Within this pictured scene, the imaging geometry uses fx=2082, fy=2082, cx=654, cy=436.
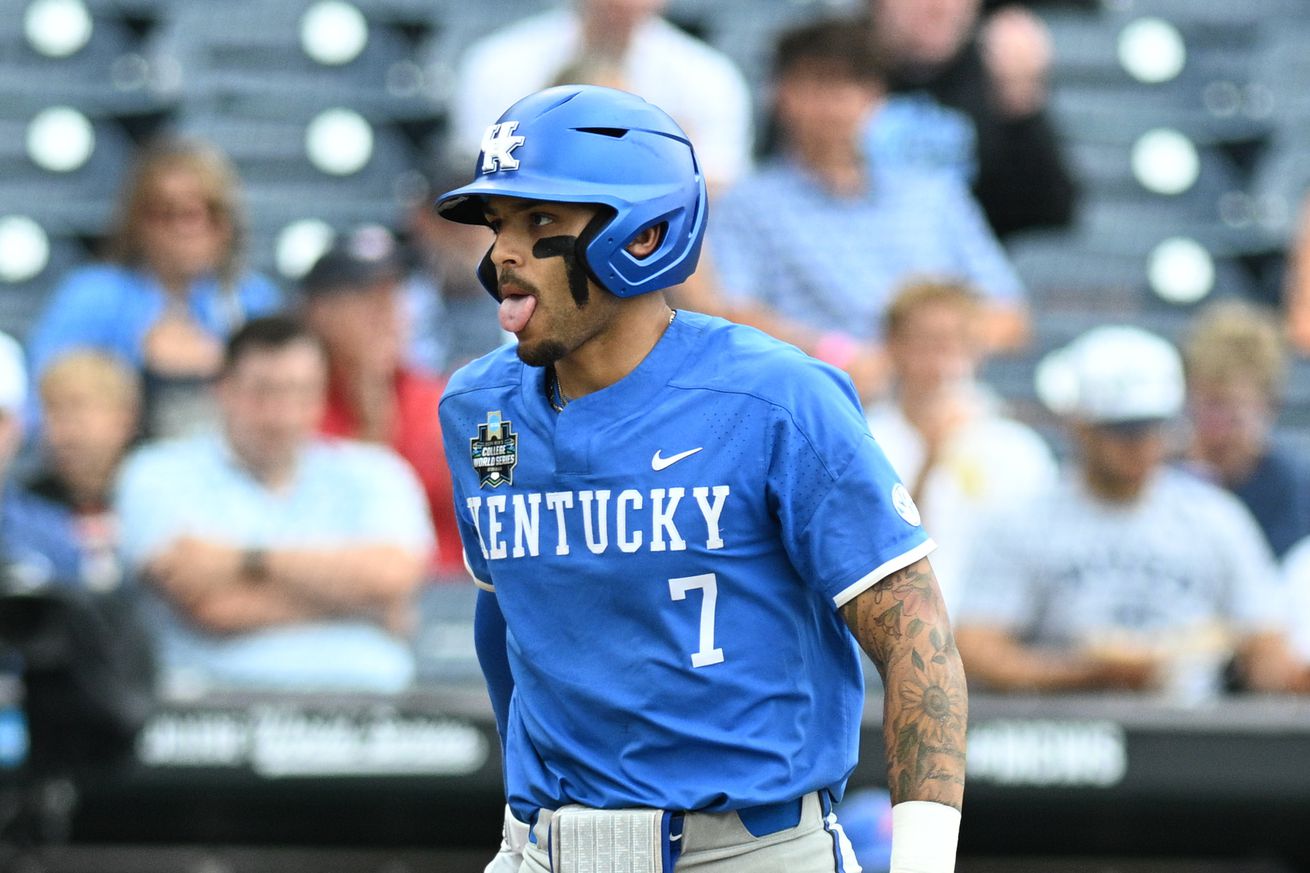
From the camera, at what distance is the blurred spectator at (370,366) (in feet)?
21.6

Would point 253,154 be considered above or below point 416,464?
above

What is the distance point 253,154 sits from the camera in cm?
891

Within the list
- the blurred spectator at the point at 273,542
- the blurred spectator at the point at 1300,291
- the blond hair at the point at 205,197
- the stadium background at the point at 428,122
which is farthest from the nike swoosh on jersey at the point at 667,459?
the blurred spectator at the point at 1300,291

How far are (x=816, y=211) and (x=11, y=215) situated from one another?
333 cm

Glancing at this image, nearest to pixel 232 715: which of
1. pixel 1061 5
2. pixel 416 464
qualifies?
pixel 416 464

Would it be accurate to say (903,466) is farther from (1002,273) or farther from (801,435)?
(801,435)

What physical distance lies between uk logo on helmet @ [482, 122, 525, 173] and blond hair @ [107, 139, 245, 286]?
13.3 feet

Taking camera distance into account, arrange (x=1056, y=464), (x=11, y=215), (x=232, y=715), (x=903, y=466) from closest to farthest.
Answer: (x=232, y=715) → (x=903, y=466) → (x=1056, y=464) → (x=11, y=215)

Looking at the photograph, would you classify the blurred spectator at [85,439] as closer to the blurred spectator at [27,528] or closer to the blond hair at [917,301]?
the blurred spectator at [27,528]

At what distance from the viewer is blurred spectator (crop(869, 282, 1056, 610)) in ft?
21.4

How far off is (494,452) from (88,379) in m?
3.52

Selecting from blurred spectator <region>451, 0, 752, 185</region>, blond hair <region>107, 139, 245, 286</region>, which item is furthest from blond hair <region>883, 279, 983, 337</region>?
blond hair <region>107, 139, 245, 286</region>

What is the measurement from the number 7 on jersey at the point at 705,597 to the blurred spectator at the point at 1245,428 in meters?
4.41

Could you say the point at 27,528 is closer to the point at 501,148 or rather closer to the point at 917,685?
the point at 501,148
